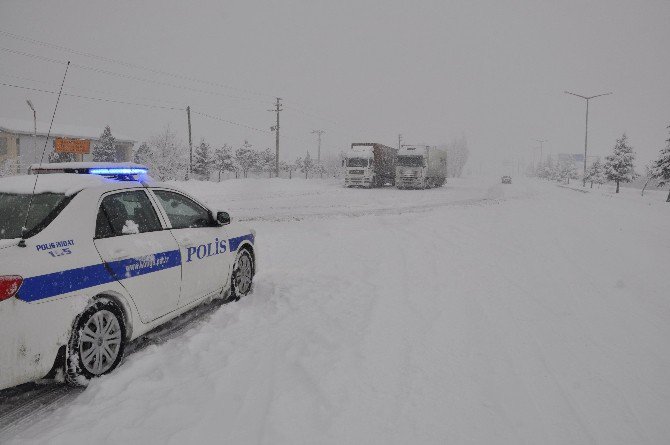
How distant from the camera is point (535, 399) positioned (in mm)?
3523

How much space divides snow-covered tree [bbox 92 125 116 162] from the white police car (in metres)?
62.1

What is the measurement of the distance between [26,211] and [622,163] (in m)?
66.0

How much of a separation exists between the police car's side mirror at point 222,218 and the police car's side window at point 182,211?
0.10 m

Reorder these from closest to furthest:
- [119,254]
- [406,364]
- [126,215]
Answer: [119,254] → [406,364] → [126,215]

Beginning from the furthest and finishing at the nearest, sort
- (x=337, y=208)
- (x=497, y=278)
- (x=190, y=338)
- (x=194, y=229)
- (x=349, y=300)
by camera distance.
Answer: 1. (x=337, y=208)
2. (x=497, y=278)
3. (x=349, y=300)
4. (x=194, y=229)
5. (x=190, y=338)

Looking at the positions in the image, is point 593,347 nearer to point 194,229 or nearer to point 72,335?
point 194,229

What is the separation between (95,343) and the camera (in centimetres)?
360

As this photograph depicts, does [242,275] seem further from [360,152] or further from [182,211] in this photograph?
[360,152]

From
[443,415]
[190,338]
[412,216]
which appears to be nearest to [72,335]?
[190,338]

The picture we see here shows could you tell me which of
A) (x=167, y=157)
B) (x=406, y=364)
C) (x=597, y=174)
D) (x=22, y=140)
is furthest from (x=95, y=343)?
(x=597, y=174)

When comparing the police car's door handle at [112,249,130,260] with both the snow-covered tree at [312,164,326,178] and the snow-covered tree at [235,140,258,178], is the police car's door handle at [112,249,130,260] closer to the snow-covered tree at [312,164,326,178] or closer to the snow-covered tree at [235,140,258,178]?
the snow-covered tree at [235,140,258,178]

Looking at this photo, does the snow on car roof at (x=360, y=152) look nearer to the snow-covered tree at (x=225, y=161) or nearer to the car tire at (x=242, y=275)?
the car tire at (x=242, y=275)

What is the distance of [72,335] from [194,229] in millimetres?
1959

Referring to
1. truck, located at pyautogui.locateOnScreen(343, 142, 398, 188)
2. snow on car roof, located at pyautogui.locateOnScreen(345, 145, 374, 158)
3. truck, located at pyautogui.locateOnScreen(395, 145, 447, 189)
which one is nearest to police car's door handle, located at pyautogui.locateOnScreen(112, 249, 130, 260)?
truck, located at pyautogui.locateOnScreen(343, 142, 398, 188)
